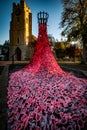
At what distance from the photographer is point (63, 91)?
23.3ft

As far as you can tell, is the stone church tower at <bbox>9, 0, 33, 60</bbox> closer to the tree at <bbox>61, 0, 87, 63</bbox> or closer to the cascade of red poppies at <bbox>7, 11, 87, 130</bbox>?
the tree at <bbox>61, 0, 87, 63</bbox>

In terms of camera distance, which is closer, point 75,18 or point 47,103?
point 47,103

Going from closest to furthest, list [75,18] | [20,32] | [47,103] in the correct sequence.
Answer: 1. [47,103]
2. [75,18]
3. [20,32]

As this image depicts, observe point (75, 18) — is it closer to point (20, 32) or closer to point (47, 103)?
point (47, 103)

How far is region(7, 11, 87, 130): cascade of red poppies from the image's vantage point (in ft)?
15.4

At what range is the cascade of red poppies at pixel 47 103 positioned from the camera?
4707 millimetres

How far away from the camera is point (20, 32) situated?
2322 inches

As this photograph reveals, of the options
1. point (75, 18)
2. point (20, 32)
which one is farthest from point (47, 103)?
point (20, 32)

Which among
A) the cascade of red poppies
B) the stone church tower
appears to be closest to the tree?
the cascade of red poppies

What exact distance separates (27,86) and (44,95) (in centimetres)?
137

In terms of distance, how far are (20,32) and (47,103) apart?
5456 centimetres

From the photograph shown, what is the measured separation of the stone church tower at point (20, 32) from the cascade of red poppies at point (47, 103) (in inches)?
1897

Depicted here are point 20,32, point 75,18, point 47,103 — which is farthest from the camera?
point 20,32

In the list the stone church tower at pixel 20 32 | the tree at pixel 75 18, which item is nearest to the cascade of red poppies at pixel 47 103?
the tree at pixel 75 18
